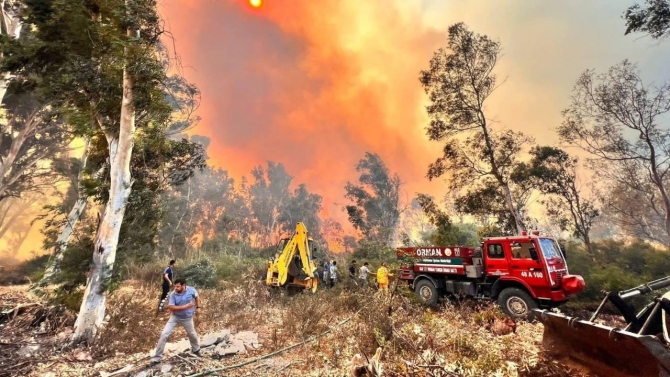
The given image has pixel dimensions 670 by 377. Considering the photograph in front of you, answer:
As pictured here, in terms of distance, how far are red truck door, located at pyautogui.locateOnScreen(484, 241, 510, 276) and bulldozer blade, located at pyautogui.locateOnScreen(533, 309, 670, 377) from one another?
474 centimetres

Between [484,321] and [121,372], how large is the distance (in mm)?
7945

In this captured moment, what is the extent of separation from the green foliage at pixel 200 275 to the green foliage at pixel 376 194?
21.8 metres

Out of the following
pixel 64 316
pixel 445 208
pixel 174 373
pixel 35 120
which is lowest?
pixel 174 373

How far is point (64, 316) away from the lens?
7.37 m

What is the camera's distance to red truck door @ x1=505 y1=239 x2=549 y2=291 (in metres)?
8.09

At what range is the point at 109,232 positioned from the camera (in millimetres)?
7148

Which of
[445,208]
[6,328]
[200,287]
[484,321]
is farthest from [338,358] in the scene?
[445,208]

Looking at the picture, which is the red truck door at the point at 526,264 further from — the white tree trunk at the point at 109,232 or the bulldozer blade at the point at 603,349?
the white tree trunk at the point at 109,232

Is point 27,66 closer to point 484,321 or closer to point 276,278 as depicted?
point 276,278

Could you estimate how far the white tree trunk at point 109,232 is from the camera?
259 inches

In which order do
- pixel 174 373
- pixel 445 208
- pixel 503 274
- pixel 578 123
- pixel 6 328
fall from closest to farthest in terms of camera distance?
pixel 174 373
pixel 6 328
pixel 503 274
pixel 578 123
pixel 445 208

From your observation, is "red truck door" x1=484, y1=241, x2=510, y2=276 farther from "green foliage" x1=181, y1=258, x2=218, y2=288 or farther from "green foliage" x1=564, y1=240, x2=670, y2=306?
"green foliage" x1=181, y1=258, x2=218, y2=288

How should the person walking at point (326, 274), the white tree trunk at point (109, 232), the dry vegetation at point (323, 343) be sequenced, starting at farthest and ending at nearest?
the person walking at point (326, 274) < the white tree trunk at point (109, 232) < the dry vegetation at point (323, 343)

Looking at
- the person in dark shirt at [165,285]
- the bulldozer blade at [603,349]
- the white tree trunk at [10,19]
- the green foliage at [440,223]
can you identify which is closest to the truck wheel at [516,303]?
the bulldozer blade at [603,349]
